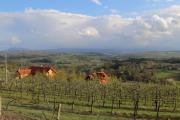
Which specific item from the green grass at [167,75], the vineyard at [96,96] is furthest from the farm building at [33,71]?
the vineyard at [96,96]

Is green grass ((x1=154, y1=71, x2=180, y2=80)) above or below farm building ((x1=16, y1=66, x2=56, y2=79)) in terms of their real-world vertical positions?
below

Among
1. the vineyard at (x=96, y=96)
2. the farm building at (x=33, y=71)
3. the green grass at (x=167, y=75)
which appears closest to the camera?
the vineyard at (x=96, y=96)

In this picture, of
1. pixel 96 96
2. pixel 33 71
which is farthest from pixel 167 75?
pixel 96 96

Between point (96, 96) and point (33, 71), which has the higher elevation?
point (33, 71)

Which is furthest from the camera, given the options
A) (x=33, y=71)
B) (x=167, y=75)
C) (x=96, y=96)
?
(x=167, y=75)

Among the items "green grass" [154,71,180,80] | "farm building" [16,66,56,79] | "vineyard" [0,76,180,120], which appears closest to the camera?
"vineyard" [0,76,180,120]

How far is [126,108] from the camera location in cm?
5462

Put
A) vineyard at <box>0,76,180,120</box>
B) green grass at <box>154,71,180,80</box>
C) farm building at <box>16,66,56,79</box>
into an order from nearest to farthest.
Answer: vineyard at <box>0,76,180,120</box>
farm building at <box>16,66,56,79</box>
green grass at <box>154,71,180,80</box>

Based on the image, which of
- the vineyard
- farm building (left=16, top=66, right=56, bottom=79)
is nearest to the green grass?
farm building (left=16, top=66, right=56, bottom=79)

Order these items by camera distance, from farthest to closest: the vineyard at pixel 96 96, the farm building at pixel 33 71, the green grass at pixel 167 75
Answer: the green grass at pixel 167 75 < the farm building at pixel 33 71 < the vineyard at pixel 96 96

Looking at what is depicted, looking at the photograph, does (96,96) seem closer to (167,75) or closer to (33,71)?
(33,71)

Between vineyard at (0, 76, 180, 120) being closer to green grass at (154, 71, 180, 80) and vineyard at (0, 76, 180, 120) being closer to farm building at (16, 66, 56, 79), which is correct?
farm building at (16, 66, 56, 79)

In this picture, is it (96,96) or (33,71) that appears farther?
(33,71)

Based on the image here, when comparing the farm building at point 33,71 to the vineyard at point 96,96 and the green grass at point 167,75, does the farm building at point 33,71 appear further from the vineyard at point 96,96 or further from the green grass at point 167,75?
the vineyard at point 96,96
